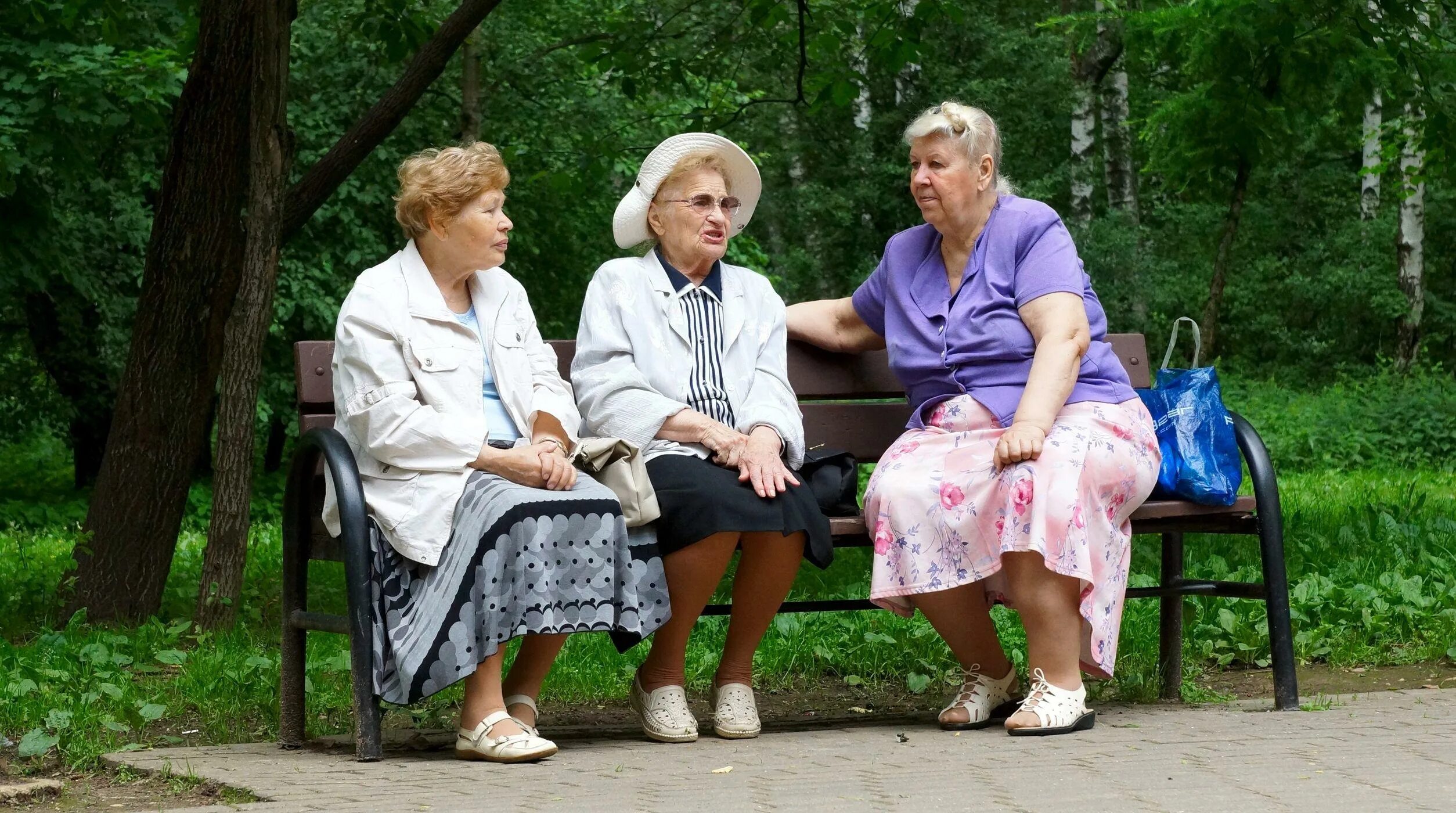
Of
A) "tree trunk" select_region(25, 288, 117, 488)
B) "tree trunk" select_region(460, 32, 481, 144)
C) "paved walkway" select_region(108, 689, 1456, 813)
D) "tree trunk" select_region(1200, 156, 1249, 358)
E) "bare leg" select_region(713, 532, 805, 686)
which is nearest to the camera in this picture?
"paved walkway" select_region(108, 689, 1456, 813)

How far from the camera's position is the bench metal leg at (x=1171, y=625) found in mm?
4703

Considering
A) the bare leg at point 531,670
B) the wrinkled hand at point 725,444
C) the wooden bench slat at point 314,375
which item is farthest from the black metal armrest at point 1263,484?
the wooden bench slat at point 314,375

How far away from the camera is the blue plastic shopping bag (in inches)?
169

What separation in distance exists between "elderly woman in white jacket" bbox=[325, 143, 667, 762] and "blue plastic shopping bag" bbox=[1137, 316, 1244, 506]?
1.49 metres

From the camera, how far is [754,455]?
4.02 metres

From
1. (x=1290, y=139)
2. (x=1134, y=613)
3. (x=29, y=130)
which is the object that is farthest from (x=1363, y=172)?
(x=29, y=130)

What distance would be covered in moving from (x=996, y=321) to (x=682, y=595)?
3.71ft

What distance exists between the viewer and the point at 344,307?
3.92 meters

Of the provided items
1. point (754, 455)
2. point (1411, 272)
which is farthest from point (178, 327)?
point (1411, 272)

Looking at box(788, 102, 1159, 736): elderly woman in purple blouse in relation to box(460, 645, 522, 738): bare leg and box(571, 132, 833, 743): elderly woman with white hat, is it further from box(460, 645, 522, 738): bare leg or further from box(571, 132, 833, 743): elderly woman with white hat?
box(460, 645, 522, 738): bare leg

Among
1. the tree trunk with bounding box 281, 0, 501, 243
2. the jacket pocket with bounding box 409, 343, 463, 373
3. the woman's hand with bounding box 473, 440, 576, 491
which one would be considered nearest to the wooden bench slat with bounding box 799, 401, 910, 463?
the woman's hand with bounding box 473, 440, 576, 491

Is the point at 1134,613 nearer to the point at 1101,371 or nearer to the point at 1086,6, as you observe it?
the point at 1101,371

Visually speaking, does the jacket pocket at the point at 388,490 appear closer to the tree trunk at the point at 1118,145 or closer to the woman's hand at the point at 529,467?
the woman's hand at the point at 529,467

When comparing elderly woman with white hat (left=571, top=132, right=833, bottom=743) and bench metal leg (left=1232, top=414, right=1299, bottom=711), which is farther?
bench metal leg (left=1232, top=414, right=1299, bottom=711)
